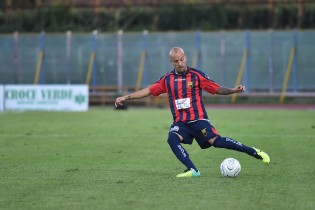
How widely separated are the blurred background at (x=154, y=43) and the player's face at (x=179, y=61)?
26833 mm

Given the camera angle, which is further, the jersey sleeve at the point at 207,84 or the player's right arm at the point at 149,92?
the player's right arm at the point at 149,92

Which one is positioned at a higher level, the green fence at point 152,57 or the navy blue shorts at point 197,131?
the navy blue shorts at point 197,131

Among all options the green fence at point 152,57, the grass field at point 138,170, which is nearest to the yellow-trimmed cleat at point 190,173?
the grass field at point 138,170

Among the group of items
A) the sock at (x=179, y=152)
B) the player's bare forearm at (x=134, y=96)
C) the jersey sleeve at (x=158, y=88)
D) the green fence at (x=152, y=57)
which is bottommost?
the green fence at (x=152, y=57)

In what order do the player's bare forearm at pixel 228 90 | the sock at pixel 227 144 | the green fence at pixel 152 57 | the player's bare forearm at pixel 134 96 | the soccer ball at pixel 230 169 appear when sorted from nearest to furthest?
the soccer ball at pixel 230 169, the player's bare forearm at pixel 228 90, the sock at pixel 227 144, the player's bare forearm at pixel 134 96, the green fence at pixel 152 57

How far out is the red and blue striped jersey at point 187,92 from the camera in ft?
39.6

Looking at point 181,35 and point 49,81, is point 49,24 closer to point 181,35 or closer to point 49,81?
point 49,81

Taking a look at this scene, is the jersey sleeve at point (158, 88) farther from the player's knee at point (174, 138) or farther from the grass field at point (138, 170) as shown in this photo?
the grass field at point (138, 170)

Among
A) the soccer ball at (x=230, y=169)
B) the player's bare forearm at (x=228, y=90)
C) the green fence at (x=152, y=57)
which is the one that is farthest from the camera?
the green fence at (x=152, y=57)

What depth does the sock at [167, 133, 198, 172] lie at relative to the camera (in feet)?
38.6

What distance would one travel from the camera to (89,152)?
1611 cm

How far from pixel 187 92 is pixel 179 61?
0.57 metres

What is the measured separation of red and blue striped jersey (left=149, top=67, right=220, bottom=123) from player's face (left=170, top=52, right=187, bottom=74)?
0.54ft

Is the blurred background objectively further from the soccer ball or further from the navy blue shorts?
the soccer ball
